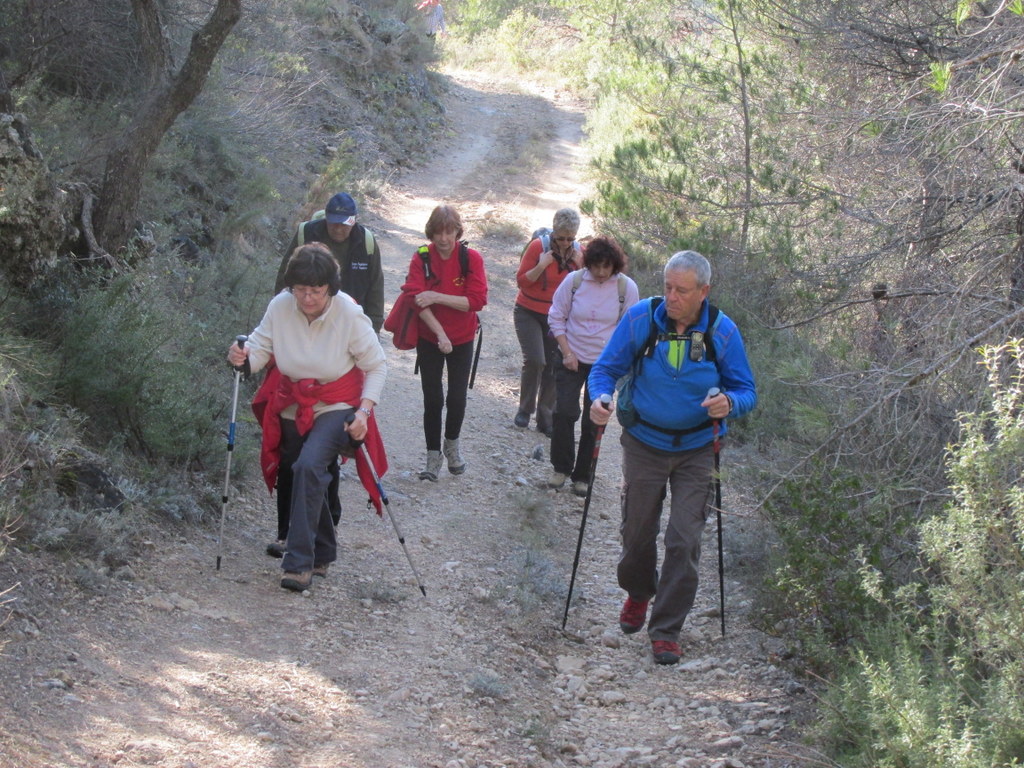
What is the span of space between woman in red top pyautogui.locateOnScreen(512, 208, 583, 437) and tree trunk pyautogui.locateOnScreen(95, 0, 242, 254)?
3.11 metres

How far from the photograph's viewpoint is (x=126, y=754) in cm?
394

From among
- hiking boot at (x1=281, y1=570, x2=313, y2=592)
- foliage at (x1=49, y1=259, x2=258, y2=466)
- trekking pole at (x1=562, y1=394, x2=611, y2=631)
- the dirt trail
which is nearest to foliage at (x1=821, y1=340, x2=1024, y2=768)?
the dirt trail

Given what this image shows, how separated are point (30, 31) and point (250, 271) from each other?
3191mm

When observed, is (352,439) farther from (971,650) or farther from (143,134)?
(143,134)

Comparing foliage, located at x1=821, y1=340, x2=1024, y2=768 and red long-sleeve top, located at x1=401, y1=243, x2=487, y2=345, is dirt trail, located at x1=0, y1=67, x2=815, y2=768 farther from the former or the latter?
red long-sleeve top, located at x1=401, y1=243, x2=487, y2=345

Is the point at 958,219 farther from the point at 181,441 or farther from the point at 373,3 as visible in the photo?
the point at 373,3

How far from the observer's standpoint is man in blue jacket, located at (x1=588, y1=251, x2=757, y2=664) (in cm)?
539

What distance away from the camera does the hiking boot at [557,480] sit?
8.66m

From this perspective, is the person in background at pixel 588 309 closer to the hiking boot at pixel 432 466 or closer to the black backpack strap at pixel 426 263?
the black backpack strap at pixel 426 263

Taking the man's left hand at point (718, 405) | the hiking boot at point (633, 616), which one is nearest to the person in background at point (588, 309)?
the hiking boot at point (633, 616)

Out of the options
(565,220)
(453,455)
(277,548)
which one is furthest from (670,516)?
(565,220)

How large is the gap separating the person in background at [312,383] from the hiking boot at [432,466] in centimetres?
258

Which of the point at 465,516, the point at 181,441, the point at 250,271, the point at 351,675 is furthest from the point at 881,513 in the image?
the point at 250,271

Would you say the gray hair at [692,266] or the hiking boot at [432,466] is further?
the hiking boot at [432,466]
